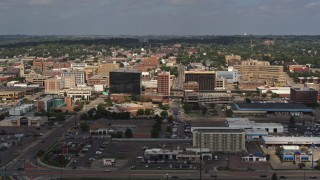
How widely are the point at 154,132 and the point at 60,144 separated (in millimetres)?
3574

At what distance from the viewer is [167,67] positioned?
145 feet

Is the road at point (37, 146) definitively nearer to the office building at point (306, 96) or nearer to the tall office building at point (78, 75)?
the tall office building at point (78, 75)

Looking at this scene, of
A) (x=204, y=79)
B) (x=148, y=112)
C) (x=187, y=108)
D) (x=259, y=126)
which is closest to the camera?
(x=259, y=126)

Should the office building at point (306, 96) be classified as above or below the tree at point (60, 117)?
above

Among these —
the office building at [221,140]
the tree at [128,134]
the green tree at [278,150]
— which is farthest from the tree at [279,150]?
the tree at [128,134]

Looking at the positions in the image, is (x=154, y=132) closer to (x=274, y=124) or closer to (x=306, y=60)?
(x=274, y=124)

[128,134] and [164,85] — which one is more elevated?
[164,85]

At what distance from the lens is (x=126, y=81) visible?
1151 inches

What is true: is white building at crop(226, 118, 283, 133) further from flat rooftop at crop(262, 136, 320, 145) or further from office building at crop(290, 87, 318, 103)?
office building at crop(290, 87, 318, 103)

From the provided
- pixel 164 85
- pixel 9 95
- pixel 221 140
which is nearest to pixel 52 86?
pixel 9 95

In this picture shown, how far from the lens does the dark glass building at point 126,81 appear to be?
2908 cm

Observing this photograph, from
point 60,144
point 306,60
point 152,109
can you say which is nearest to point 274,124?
point 152,109

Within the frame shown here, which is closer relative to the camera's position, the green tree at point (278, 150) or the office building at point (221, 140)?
the green tree at point (278, 150)

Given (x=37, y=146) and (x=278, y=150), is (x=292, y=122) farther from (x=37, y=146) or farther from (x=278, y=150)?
(x=37, y=146)
